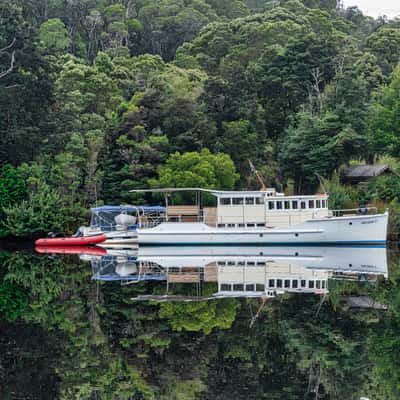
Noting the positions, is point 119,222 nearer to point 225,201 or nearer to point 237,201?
point 225,201

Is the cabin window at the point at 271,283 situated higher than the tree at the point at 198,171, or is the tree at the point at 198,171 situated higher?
the tree at the point at 198,171

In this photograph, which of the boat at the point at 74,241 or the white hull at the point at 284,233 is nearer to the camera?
the white hull at the point at 284,233

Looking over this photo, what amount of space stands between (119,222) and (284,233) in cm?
912

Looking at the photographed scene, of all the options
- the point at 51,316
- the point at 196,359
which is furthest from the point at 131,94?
the point at 196,359

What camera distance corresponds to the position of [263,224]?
36500 mm

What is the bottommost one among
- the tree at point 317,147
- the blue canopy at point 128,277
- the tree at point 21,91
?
the blue canopy at point 128,277

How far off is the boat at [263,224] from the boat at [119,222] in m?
1.11

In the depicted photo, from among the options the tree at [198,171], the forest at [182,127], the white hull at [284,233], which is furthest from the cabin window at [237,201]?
the forest at [182,127]

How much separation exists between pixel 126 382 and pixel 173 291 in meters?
9.21

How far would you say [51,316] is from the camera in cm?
1723

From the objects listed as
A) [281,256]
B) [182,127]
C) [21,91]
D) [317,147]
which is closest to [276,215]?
[281,256]

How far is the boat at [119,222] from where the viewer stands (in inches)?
1527

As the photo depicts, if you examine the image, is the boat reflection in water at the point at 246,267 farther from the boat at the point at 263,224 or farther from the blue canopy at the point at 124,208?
the blue canopy at the point at 124,208

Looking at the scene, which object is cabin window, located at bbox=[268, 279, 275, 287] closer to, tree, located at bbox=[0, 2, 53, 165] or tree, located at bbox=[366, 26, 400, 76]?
tree, located at bbox=[0, 2, 53, 165]
